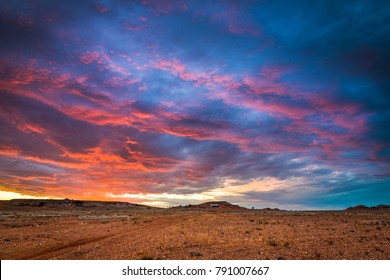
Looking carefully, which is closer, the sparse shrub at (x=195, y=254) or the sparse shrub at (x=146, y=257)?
the sparse shrub at (x=146, y=257)

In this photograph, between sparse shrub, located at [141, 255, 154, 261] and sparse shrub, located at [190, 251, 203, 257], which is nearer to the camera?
sparse shrub, located at [141, 255, 154, 261]

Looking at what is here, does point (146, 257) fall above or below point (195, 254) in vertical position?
below

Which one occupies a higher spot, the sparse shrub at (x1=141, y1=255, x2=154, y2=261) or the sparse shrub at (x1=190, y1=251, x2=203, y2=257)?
the sparse shrub at (x1=190, y1=251, x2=203, y2=257)

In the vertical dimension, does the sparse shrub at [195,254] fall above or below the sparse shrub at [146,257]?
above

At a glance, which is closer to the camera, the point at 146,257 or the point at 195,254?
the point at 146,257
